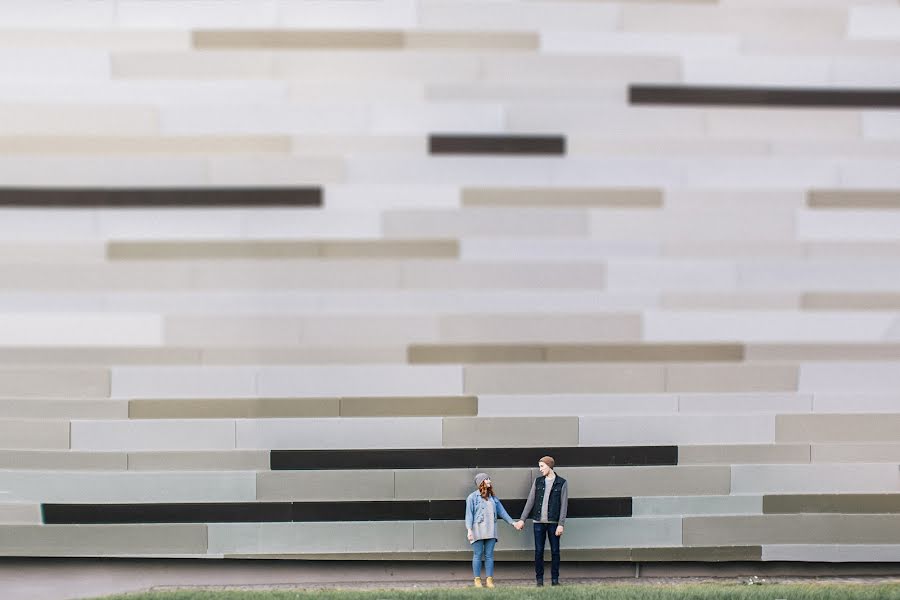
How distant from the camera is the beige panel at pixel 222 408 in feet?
14.1

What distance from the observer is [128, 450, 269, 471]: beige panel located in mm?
4324

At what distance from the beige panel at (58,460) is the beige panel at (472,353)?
8.70 feet

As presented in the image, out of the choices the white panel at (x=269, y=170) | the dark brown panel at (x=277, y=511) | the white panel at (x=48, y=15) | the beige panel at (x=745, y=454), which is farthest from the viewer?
the beige panel at (x=745, y=454)

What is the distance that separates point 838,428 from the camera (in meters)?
4.46

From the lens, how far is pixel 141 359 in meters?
4.27

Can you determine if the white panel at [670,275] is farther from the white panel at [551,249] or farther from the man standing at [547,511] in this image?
the man standing at [547,511]

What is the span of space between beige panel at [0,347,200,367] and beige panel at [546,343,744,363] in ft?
10.1

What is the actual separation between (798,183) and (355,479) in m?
4.50

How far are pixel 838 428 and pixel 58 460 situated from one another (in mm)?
6593

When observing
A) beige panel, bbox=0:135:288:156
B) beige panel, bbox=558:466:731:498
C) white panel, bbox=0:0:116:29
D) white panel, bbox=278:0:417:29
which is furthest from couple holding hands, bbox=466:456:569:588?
white panel, bbox=0:0:116:29

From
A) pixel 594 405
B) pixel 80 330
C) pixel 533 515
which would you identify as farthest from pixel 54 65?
pixel 533 515

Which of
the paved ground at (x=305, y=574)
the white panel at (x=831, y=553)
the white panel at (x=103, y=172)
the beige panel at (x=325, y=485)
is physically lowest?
the paved ground at (x=305, y=574)

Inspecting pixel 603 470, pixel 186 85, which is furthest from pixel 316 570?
pixel 186 85

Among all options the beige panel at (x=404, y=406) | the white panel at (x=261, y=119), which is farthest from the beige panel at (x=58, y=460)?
the white panel at (x=261, y=119)
